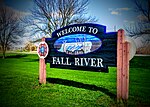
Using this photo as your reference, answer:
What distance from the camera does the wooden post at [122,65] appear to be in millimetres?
4738

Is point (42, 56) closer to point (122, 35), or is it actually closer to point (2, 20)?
point (122, 35)

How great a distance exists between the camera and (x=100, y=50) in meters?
5.38

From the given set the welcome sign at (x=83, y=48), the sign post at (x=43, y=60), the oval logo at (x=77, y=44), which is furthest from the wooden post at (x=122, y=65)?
the sign post at (x=43, y=60)

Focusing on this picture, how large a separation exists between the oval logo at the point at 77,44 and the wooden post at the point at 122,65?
2.45 ft

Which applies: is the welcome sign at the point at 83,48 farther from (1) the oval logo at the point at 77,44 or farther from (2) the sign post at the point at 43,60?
(2) the sign post at the point at 43,60

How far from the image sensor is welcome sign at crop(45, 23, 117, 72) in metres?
5.20

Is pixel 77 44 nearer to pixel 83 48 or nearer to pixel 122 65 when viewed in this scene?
pixel 83 48

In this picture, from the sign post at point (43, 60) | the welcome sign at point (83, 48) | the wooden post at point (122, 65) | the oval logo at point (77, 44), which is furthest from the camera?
the sign post at point (43, 60)

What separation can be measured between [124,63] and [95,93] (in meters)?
1.46

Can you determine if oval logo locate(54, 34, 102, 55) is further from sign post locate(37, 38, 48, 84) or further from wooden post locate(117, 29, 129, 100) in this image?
wooden post locate(117, 29, 129, 100)

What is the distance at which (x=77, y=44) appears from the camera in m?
5.97

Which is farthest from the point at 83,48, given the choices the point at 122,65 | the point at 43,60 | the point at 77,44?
the point at 43,60

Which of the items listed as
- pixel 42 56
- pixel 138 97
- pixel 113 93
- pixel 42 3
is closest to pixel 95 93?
pixel 113 93

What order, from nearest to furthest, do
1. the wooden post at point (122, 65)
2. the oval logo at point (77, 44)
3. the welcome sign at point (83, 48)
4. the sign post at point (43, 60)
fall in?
the wooden post at point (122, 65)
the welcome sign at point (83, 48)
the oval logo at point (77, 44)
the sign post at point (43, 60)
